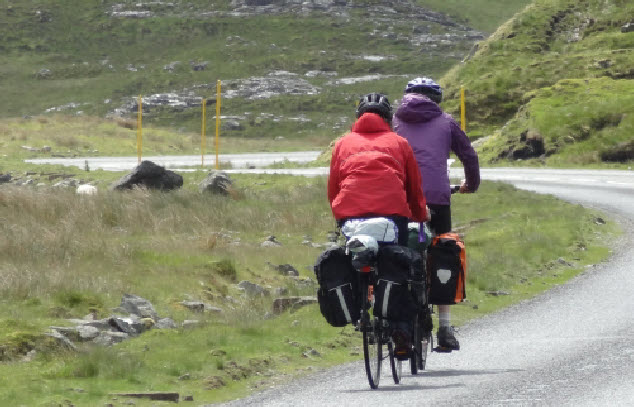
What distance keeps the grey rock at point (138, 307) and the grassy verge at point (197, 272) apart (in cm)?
26

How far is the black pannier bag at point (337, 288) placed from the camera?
838cm

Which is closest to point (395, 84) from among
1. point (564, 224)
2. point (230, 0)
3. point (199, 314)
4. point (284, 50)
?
point (284, 50)

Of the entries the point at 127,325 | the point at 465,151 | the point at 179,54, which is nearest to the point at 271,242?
the point at 127,325

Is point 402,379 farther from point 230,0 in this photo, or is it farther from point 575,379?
point 230,0

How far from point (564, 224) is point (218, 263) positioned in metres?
7.44

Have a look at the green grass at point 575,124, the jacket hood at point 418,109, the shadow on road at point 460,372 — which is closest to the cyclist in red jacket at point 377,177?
the jacket hood at point 418,109

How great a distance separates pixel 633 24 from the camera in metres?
49.4

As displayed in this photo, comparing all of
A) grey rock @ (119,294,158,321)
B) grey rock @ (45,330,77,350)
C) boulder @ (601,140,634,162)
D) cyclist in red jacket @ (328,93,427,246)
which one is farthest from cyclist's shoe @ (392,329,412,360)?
boulder @ (601,140,634,162)

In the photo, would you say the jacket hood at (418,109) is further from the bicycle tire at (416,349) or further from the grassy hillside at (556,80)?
the grassy hillside at (556,80)

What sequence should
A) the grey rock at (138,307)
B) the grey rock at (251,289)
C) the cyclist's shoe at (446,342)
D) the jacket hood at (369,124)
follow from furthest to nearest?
1. the grey rock at (251,289)
2. the grey rock at (138,307)
3. the cyclist's shoe at (446,342)
4. the jacket hood at (369,124)

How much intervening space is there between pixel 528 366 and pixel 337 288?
6.68 feet

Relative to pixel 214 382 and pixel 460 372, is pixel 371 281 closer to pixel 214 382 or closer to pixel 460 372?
pixel 460 372

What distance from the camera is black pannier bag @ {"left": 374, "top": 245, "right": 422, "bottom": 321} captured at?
831 cm

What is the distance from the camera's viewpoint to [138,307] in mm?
12664
